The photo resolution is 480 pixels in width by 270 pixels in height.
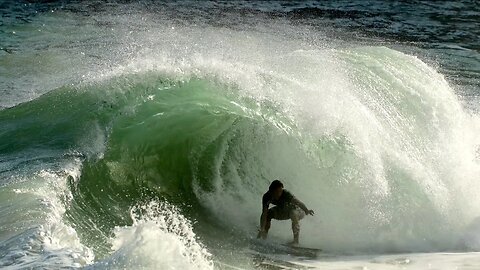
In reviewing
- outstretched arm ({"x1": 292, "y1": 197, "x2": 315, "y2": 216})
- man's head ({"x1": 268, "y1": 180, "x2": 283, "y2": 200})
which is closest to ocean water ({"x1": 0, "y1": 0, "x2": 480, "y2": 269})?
outstretched arm ({"x1": 292, "y1": 197, "x2": 315, "y2": 216})

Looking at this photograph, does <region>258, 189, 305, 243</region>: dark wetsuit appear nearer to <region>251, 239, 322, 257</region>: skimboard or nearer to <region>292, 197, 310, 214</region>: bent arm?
<region>292, 197, 310, 214</region>: bent arm

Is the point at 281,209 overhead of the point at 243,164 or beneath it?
beneath

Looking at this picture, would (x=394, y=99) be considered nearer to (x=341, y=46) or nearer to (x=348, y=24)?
(x=341, y=46)

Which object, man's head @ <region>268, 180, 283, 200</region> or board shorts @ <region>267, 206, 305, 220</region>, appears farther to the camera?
board shorts @ <region>267, 206, 305, 220</region>

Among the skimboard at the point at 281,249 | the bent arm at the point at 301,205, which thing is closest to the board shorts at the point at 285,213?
the bent arm at the point at 301,205

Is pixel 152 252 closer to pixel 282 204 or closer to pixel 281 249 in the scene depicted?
pixel 281 249

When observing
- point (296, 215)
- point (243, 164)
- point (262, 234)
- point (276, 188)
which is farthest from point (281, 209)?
point (243, 164)

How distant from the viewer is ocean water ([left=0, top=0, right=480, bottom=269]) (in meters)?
11.0

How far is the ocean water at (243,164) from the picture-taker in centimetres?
1097

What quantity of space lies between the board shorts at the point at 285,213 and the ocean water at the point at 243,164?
434 millimetres

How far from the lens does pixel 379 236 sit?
12.3 metres

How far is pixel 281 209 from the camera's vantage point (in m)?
11.7

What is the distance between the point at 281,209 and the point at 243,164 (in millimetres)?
1677

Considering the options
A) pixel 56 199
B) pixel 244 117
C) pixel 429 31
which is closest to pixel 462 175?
pixel 244 117
